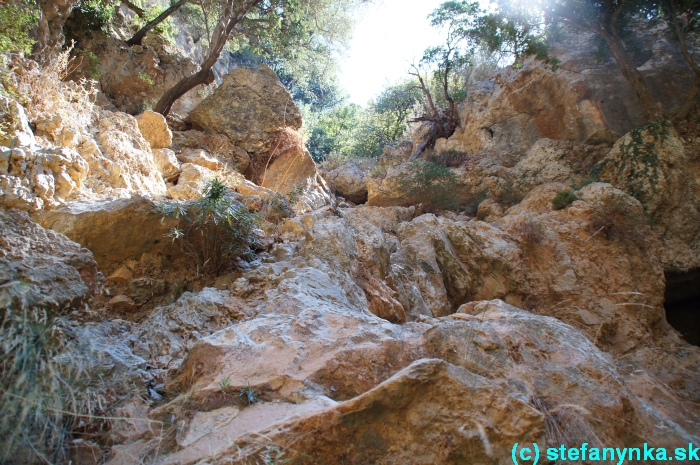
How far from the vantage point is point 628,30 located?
10.9m

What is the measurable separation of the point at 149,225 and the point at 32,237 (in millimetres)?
1034

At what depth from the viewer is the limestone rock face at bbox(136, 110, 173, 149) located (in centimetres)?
730

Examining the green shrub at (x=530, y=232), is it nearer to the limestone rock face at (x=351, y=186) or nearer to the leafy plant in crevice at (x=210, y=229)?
the leafy plant in crevice at (x=210, y=229)

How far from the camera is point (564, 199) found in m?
6.86

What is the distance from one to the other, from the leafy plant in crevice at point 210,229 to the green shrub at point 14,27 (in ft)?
10.7

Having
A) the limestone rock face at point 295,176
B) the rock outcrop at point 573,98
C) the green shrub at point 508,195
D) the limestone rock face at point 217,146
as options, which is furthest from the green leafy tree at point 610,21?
the limestone rock face at point 217,146

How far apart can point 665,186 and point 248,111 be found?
9362 millimetres

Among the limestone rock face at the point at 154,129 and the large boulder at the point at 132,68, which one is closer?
the limestone rock face at the point at 154,129

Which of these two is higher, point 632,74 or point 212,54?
point 212,54

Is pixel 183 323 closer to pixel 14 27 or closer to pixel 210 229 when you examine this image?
pixel 210 229

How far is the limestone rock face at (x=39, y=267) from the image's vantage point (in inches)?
85.3

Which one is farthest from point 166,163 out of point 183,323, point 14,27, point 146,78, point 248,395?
point 248,395

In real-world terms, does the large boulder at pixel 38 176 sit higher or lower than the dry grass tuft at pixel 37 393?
higher

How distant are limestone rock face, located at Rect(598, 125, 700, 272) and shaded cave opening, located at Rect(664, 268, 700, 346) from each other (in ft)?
1.24
